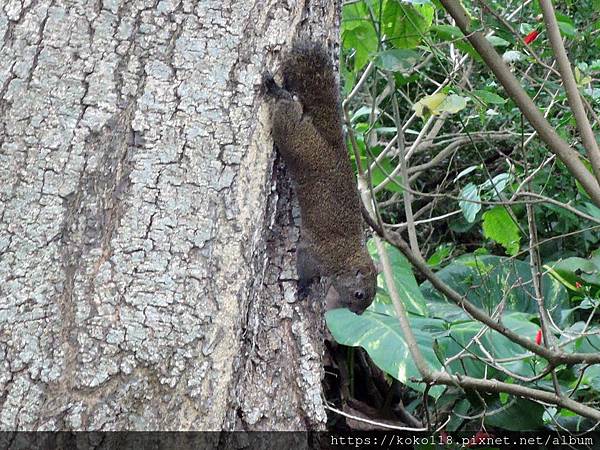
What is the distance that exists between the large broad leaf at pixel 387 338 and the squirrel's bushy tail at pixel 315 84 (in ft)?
2.34

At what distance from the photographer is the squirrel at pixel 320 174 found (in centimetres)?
137

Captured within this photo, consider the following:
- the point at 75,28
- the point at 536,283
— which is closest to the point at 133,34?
the point at 75,28

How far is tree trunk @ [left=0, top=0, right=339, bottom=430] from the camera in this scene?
1040 mm

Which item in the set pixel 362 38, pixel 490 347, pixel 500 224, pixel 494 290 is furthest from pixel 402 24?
pixel 494 290

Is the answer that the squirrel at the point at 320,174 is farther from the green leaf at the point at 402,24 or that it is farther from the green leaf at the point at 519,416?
the green leaf at the point at 519,416

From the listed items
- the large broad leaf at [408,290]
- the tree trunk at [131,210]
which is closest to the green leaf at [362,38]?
the large broad leaf at [408,290]

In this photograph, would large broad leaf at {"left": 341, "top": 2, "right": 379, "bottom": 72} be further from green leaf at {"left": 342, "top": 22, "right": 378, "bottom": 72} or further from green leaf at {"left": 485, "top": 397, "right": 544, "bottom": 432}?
green leaf at {"left": 485, "top": 397, "right": 544, "bottom": 432}

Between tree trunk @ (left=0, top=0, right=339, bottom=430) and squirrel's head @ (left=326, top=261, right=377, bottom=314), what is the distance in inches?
44.2

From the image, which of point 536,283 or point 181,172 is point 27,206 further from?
point 536,283

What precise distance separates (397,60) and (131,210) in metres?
1.01

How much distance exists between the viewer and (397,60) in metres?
1.85

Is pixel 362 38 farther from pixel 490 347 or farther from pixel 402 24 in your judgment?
pixel 490 347

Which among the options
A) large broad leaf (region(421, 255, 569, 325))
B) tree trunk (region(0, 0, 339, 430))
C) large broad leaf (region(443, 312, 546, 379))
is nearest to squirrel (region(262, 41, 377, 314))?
tree trunk (region(0, 0, 339, 430))

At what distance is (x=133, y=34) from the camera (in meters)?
1.14
